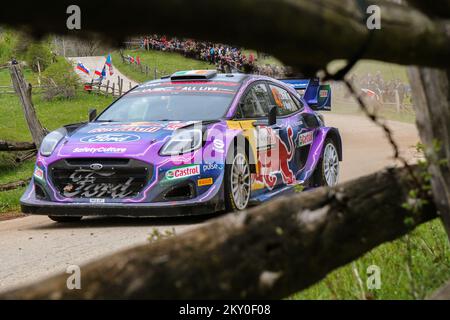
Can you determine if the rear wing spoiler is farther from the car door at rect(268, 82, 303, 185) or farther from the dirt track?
the dirt track

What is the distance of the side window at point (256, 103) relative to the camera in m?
10.5

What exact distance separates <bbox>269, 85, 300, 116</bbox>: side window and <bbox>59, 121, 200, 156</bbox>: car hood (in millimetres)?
1868

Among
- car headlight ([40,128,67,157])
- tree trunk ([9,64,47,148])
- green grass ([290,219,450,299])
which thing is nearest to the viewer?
green grass ([290,219,450,299])

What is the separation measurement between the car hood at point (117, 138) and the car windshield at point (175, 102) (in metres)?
0.39

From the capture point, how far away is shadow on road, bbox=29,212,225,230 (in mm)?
9594

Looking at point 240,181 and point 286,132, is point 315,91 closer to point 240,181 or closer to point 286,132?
point 286,132

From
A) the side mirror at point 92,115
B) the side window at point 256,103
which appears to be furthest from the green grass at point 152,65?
the side mirror at point 92,115

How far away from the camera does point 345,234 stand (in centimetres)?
289

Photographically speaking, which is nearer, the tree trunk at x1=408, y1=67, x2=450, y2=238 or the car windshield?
the tree trunk at x1=408, y1=67, x2=450, y2=238

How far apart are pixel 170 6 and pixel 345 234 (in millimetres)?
1195

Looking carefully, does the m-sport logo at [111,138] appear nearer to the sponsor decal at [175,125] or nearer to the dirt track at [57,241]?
the sponsor decal at [175,125]

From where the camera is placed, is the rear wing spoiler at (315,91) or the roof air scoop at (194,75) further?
the rear wing spoiler at (315,91)

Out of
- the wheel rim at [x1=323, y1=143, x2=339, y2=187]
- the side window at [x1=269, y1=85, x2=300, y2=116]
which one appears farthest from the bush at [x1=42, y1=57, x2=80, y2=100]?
the side window at [x1=269, y1=85, x2=300, y2=116]

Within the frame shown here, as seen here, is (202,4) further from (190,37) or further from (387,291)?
(387,291)
